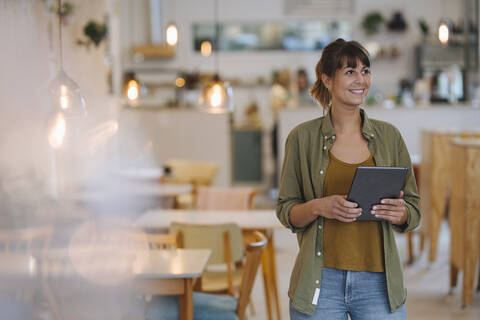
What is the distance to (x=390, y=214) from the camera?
2.01 meters

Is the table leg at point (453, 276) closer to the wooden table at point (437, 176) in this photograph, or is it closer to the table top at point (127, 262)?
the wooden table at point (437, 176)

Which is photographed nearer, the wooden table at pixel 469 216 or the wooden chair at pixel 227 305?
the wooden chair at pixel 227 305

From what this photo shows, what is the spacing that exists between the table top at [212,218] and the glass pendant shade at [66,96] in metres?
1.28

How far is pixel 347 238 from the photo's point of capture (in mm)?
2084

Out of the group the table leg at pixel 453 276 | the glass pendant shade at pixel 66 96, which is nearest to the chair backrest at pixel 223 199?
the table leg at pixel 453 276

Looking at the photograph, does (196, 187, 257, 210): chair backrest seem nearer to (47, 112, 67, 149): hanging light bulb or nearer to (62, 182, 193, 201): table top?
(62, 182, 193, 201): table top

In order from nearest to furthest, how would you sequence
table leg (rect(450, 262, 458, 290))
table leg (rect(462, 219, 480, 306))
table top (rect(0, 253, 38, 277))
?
1. table top (rect(0, 253, 38, 277))
2. table leg (rect(462, 219, 480, 306))
3. table leg (rect(450, 262, 458, 290))

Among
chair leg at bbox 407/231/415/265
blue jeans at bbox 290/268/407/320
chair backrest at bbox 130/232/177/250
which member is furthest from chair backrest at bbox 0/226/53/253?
chair leg at bbox 407/231/415/265

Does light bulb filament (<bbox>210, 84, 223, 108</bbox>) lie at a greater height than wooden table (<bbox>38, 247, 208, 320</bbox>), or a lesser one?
greater

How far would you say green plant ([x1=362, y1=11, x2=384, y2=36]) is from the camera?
1191cm

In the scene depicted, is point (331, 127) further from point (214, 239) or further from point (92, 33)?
point (92, 33)

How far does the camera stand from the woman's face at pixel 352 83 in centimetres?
210

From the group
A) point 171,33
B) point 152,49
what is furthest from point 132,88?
point 152,49

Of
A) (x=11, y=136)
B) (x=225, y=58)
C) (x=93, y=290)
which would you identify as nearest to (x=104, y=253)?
(x=93, y=290)
